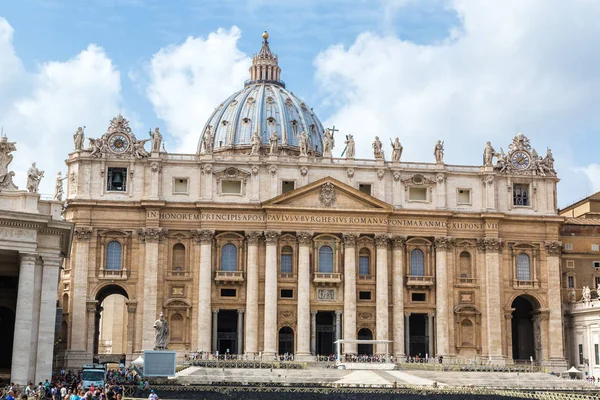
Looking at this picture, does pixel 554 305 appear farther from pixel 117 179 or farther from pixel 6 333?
pixel 6 333

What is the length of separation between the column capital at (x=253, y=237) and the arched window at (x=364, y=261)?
9518 mm

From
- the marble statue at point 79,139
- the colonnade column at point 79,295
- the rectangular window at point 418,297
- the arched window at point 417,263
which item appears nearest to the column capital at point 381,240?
the arched window at point 417,263

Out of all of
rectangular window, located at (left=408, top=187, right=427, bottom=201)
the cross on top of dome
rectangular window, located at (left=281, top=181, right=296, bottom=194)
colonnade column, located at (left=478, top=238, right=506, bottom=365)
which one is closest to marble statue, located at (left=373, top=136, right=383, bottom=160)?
rectangular window, located at (left=408, top=187, right=427, bottom=201)

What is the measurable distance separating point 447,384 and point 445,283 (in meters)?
25.9

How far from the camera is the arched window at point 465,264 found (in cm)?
8847

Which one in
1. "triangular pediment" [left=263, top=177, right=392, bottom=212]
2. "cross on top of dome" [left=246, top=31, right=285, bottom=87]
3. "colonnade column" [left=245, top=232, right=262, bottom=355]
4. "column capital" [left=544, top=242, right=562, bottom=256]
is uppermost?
"cross on top of dome" [left=246, top=31, right=285, bottom=87]

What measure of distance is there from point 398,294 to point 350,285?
4579 millimetres

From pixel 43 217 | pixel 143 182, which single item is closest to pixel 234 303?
pixel 143 182

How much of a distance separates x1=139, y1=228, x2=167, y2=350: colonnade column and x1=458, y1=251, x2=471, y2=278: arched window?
1075 inches

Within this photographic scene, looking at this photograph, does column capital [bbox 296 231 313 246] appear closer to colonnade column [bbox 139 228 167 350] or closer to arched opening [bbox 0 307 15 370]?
colonnade column [bbox 139 228 167 350]

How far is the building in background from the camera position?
83.7m

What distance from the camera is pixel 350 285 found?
8519 cm

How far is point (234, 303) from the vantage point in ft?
278

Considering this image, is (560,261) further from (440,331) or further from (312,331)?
(312,331)
